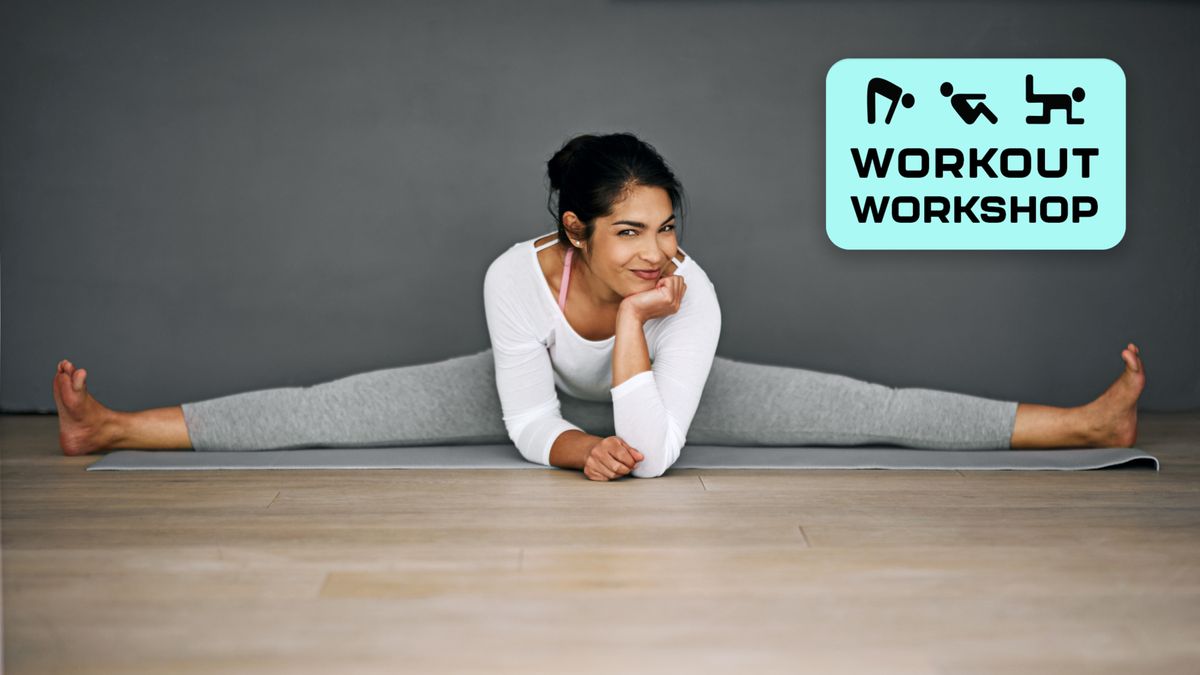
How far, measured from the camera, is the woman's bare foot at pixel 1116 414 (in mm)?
2441

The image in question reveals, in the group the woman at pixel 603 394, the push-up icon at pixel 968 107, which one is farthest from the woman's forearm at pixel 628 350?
the push-up icon at pixel 968 107

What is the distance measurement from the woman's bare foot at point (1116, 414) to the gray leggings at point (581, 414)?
7.4 inches

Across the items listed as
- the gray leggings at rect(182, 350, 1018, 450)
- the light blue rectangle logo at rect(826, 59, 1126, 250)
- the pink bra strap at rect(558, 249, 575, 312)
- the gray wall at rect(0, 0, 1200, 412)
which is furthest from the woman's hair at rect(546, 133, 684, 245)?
the light blue rectangle logo at rect(826, 59, 1126, 250)

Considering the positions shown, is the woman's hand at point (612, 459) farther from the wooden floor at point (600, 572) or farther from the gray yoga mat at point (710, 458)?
the gray yoga mat at point (710, 458)

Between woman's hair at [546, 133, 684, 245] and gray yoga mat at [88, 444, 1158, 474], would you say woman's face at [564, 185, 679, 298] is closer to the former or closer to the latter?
woman's hair at [546, 133, 684, 245]

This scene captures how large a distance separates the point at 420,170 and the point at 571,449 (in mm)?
1424

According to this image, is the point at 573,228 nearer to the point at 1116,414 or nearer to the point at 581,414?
the point at 581,414

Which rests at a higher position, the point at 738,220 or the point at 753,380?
the point at 738,220

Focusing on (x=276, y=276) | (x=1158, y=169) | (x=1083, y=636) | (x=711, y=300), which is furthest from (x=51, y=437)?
(x=1158, y=169)

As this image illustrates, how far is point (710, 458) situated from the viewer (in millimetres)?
2459

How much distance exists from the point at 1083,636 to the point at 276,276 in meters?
2.68

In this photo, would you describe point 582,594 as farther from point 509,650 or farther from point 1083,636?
point 1083,636

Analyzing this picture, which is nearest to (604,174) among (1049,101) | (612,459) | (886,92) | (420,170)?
(612,459)

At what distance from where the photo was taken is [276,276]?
10.9 ft
